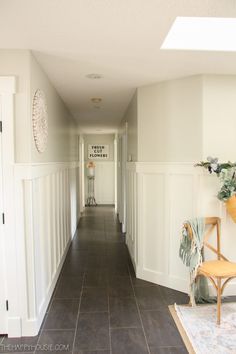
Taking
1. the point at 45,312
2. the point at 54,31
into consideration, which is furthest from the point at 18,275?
the point at 54,31

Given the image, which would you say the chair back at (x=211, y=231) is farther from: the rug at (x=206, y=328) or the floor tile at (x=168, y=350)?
the floor tile at (x=168, y=350)

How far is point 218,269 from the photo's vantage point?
8.04 ft

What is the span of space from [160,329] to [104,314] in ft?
1.76

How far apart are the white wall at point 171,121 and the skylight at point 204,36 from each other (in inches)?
23.0

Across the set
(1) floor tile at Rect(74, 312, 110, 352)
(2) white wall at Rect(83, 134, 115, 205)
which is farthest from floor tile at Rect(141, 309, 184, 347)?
(2) white wall at Rect(83, 134, 115, 205)

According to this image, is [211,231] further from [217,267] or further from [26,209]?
[26,209]

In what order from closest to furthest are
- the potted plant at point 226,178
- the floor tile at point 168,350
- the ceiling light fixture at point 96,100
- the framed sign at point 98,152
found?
1. the floor tile at point 168,350
2. the potted plant at point 226,178
3. the ceiling light fixture at point 96,100
4. the framed sign at point 98,152

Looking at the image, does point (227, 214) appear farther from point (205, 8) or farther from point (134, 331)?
point (205, 8)

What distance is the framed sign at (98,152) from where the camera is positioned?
348 inches

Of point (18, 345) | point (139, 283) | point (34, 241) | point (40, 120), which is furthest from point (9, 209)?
point (139, 283)

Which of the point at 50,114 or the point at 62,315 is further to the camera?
the point at 50,114

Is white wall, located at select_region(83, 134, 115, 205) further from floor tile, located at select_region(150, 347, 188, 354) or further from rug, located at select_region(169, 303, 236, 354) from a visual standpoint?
floor tile, located at select_region(150, 347, 188, 354)

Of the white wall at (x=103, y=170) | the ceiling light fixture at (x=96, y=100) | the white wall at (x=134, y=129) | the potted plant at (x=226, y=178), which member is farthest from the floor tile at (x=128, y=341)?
the white wall at (x=103, y=170)

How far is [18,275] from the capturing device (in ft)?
7.24
